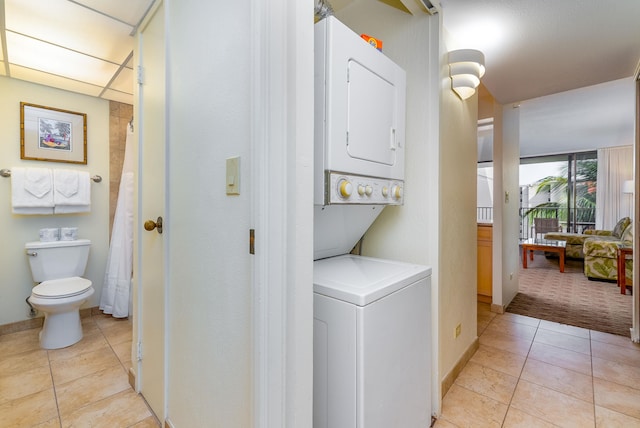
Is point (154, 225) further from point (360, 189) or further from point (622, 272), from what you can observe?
point (622, 272)

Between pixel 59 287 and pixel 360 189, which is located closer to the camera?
pixel 360 189

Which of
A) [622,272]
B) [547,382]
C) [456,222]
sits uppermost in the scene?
[456,222]

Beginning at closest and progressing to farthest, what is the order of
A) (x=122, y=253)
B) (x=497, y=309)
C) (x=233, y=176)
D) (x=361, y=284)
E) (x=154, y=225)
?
(x=233, y=176), (x=361, y=284), (x=154, y=225), (x=122, y=253), (x=497, y=309)

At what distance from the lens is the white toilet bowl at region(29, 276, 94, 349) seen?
7.08 ft

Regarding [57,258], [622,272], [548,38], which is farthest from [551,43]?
[57,258]

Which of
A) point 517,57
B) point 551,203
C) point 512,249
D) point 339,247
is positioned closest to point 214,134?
point 339,247

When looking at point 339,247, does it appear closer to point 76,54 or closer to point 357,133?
point 357,133

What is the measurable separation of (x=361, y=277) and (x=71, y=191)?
282 cm

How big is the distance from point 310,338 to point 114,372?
1.85 m

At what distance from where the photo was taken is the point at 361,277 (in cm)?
123

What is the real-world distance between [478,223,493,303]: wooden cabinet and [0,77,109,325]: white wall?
407 cm

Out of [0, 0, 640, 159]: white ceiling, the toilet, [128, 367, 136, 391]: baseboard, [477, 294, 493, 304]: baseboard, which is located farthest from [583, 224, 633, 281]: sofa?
the toilet

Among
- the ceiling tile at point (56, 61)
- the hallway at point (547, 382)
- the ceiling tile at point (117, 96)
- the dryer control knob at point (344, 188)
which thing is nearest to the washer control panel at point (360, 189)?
the dryer control knob at point (344, 188)

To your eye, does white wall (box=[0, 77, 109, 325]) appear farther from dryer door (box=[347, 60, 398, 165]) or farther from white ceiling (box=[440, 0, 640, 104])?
white ceiling (box=[440, 0, 640, 104])
